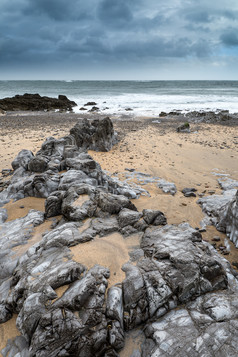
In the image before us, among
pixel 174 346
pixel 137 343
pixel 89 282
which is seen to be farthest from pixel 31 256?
pixel 174 346

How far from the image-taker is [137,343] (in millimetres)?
3502

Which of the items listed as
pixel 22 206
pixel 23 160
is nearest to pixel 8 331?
pixel 22 206

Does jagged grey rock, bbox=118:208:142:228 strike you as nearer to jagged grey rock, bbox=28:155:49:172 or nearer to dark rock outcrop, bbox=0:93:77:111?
jagged grey rock, bbox=28:155:49:172

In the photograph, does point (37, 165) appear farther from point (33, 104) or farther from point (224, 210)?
point (33, 104)

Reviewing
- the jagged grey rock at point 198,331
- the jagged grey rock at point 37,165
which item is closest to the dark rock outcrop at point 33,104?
the jagged grey rock at point 37,165

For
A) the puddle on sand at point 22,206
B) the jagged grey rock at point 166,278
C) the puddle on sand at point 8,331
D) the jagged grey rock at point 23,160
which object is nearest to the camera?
the puddle on sand at point 8,331

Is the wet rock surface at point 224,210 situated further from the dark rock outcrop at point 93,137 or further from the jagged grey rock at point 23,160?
the dark rock outcrop at point 93,137

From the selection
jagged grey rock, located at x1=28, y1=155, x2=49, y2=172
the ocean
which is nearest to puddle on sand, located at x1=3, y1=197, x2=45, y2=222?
jagged grey rock, located at x1=28, y1=155, x2=49, y2=172

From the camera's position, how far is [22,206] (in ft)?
26.4

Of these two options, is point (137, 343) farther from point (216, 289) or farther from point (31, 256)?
point (31, 256)

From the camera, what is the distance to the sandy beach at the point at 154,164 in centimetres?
493

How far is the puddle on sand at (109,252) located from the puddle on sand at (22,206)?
3.50 meters

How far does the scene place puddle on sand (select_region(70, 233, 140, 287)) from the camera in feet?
14.3

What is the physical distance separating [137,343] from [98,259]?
5.25 ft
